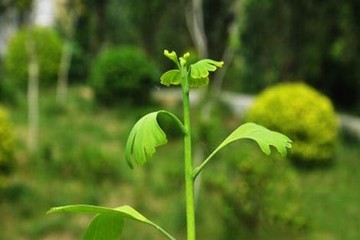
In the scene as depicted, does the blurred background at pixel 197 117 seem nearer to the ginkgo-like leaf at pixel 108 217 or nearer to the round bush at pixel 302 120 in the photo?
the round bush at pixel 302 120

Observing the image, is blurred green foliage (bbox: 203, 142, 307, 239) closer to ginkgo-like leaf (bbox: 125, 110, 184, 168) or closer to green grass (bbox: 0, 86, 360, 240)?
green grass (bbox: 0, 86, 360, 240)

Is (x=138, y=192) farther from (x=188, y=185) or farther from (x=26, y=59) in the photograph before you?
(x=188, y=185)

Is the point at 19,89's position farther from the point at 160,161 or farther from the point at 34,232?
the point at 34,232

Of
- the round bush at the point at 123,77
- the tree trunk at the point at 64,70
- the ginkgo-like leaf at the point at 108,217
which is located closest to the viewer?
the ginkgo-like leaf at the point at 108,217

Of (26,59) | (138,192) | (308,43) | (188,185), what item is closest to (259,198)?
(138,192)

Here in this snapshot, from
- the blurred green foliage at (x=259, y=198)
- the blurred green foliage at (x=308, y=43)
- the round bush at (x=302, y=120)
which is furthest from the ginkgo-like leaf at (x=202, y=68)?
the blurred green foliage at (x=308, y=43)

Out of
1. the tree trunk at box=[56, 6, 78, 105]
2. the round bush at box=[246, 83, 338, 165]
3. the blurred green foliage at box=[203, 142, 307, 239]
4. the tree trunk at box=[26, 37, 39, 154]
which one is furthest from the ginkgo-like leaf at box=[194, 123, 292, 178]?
the tree trunk at box=[56, 6, 78, 105]

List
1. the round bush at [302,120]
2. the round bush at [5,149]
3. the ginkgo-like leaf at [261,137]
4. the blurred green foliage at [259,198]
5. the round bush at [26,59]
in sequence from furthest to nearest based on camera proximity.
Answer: the round bush at [26,59] < the round bush at [302,120] < the round bush at [5,149] < the blurred green foliage at [259,198] < the ginkgo-like leaf at [261,137]

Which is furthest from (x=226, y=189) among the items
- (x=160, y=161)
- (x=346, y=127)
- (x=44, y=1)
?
(x=44, y=1)
